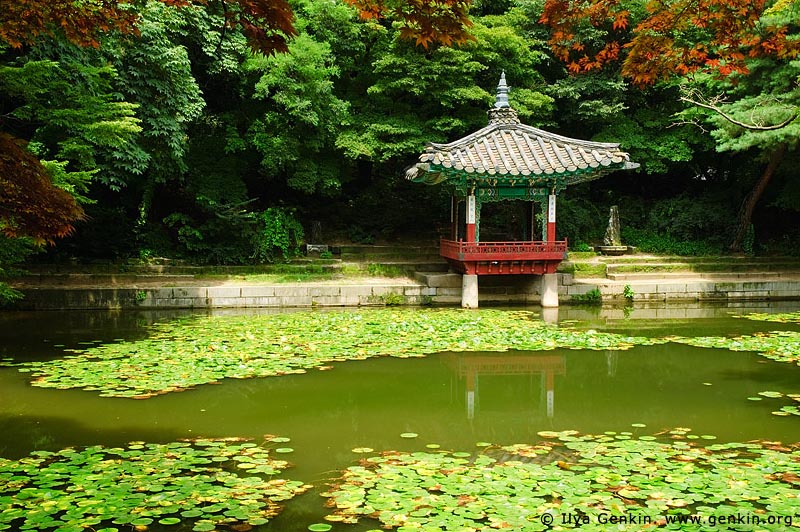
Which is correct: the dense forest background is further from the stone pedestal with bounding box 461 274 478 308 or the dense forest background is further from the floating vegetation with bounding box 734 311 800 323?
the stone pedestal with bounding box 461 274 478 308

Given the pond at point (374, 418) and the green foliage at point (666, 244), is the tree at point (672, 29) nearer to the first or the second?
the pond at point (374, 418)

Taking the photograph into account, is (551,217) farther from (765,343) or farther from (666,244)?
(666,244)

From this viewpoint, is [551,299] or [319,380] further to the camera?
[551,299]

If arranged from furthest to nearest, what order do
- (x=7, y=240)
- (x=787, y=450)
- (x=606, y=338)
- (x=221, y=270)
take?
1. (x=221, y=270)
2. (x=606, y=338)
3. (x=7, y=240)
4. (x=787, y=450)

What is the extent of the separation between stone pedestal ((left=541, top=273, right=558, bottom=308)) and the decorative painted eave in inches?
85.8

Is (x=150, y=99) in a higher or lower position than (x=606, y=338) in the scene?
higher

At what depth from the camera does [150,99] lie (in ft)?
46.6

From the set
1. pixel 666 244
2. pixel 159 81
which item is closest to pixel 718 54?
pixel 159 81

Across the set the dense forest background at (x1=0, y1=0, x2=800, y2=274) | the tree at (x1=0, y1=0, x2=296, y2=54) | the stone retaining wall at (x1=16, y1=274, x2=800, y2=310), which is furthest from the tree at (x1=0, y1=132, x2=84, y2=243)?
the stone retaining wall at (x1=16, y1=274, x2=800, y2=310)

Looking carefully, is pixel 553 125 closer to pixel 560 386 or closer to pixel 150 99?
pixel 150 99

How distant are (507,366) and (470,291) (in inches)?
233

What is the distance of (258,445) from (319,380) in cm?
237

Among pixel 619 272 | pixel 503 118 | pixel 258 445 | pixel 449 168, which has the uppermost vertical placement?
pixel 503 118

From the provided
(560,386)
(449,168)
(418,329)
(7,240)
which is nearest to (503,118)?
(449,168)
